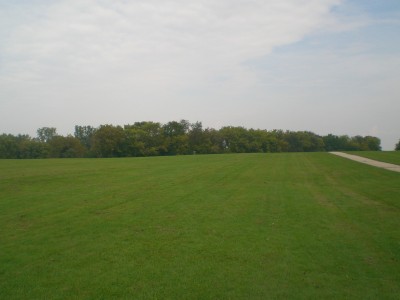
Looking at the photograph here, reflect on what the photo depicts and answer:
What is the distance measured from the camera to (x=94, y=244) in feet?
27.3

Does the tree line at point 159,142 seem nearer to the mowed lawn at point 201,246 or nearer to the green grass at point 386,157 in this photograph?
the green grass at point 386,157

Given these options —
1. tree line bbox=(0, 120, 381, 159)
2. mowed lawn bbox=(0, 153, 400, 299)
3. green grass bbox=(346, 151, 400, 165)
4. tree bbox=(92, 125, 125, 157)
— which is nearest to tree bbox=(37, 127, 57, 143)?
tree line bbox=(0, 120, 381, 159)

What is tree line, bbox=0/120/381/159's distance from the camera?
96.1 meters

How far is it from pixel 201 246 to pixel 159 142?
95.1m

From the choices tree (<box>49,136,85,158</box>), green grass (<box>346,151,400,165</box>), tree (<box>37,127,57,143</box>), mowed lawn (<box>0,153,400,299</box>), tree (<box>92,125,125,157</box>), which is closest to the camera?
mowed lawn (<box>0,153,400,299</box>)

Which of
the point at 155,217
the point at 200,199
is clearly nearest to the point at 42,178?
the point at 200,199

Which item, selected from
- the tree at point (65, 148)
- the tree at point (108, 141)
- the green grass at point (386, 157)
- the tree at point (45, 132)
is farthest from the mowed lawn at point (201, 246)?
the tree at point (45, 132)

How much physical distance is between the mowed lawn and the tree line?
269 feet

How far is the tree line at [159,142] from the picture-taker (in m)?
96.1

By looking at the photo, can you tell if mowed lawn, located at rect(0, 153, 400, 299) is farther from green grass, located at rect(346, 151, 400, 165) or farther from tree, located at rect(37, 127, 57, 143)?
tree, located at rect(37, 127, 57, 143)

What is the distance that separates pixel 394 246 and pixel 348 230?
148cm

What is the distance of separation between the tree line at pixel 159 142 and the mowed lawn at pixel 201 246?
82.0 metres

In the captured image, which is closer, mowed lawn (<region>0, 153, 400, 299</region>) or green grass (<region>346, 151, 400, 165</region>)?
mowed lawn (<region>0, 153, 400, 299</region>)

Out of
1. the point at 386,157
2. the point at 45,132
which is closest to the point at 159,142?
the point at 386,157
